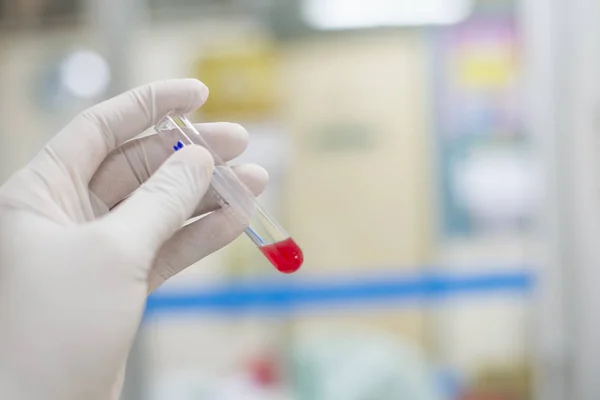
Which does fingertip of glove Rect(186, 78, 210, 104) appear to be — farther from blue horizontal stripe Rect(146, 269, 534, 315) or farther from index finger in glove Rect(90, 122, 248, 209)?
blue horizontal stripe Rect(146, 269, 534, 315)

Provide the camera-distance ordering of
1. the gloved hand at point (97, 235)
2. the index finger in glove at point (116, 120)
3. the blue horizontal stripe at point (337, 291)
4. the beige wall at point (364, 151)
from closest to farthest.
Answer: the gloved hand at point (97, 235)
the index finger in glove at point (116, 120)
the blue horizontal stripe at point (337, 291)
the beige wall at point (364, 151)

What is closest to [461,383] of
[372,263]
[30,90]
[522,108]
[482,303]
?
[482,303]

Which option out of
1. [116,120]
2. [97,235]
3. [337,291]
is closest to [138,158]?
[116,120]

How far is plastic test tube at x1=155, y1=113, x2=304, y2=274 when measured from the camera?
0.65 metres

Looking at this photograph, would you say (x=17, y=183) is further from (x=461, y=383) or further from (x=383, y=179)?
(x=461, y=383)

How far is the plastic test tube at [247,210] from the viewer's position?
0.65m

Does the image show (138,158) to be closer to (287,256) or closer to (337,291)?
(287,256)

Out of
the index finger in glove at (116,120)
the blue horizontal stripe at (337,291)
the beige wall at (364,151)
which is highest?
the index finger in glove at (116,120)

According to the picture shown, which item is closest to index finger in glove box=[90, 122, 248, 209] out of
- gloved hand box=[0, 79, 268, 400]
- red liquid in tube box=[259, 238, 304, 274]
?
gloved hand box=[0, 79, 268, 400]

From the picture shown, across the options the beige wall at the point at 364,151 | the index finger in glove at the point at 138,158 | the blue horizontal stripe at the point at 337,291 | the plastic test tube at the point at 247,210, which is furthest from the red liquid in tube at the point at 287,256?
the beige wall at the point at 364,151

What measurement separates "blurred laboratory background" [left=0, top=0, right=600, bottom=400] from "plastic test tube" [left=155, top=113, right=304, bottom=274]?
847 millimetres

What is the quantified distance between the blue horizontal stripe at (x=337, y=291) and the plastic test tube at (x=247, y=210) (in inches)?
33.1

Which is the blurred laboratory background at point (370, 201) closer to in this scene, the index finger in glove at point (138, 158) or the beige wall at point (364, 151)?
the beige wall at point (364, 151)

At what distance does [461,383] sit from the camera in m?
1.59
